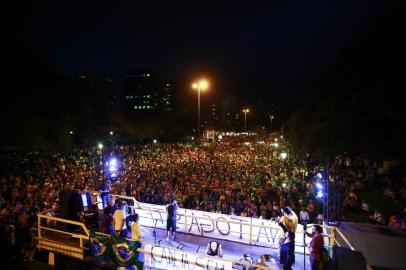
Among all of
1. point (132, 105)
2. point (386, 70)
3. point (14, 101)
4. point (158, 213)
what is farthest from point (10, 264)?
point (132, 105)

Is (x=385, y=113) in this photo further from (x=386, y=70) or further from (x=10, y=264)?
(x=10, y=264)

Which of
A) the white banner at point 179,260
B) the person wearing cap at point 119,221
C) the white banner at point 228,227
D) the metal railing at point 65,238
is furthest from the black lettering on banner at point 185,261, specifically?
the metal railing at point 65,238

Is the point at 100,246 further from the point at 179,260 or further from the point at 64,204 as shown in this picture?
the point at 179,260

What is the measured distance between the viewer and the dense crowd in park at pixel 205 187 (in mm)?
13242

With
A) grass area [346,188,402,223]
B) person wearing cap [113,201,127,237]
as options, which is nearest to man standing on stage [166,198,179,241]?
person wearing cap [113,201,127,237]

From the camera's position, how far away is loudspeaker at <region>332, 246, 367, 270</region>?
5.89 meters

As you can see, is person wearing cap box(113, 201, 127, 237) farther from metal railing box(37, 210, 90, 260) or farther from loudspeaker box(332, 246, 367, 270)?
loudspeaker box(332, 246, 367, 270)

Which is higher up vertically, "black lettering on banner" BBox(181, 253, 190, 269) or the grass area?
"black lettering on banner" BBox(181, 253, 190, 269)

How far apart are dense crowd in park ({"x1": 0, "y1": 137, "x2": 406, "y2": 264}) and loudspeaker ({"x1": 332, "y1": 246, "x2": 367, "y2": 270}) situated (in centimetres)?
569

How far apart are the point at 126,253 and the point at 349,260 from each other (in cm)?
533

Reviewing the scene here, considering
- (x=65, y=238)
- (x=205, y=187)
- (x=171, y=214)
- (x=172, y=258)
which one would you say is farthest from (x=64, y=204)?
(x=205, y=187)

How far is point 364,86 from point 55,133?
2553 cm

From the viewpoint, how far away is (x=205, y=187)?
63.5 ft

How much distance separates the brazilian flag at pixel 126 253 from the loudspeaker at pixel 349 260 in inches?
186
